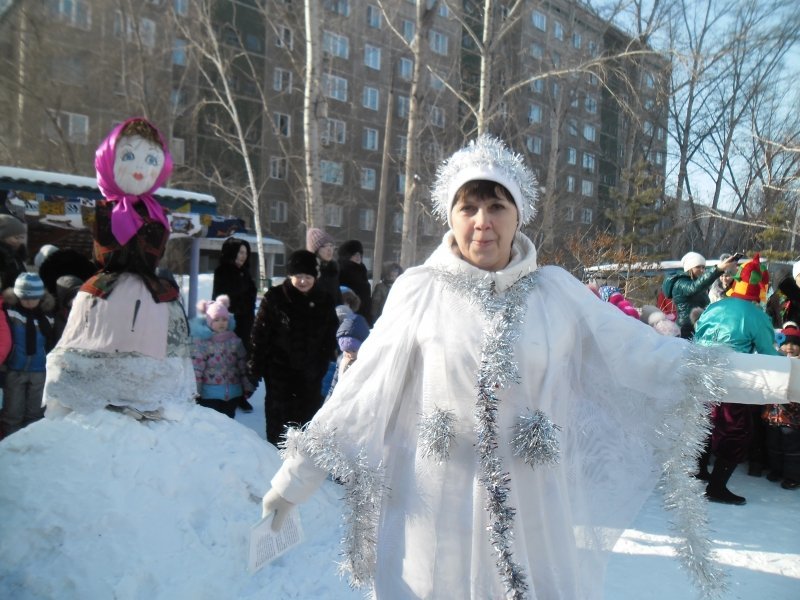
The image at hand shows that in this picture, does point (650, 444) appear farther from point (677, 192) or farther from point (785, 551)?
point (677, 192)

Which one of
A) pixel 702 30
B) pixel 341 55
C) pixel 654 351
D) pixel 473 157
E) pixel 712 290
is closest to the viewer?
pixel 654 351

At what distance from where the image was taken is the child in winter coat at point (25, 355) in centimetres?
475

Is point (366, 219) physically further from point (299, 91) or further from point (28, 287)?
point (28, 287)

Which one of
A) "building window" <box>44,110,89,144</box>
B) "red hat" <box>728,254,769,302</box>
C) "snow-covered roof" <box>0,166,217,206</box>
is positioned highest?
"building window" <box>44,110,89,144</box>

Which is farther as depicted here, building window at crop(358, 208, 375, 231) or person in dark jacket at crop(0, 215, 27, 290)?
building window at crop(358, 208, 375, 231)

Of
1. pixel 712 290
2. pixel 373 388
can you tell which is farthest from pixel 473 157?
pixel 712 290

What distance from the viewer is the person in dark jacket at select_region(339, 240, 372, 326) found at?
7.83 m

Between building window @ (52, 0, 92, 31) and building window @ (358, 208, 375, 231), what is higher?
building window @ (52, 0, 92, 31)

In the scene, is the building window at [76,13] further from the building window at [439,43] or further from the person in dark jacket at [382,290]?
the building window at [439,43]

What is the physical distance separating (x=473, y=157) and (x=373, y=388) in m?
0.83

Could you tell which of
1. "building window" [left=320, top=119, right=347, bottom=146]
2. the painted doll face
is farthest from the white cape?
"building window" [left=320, top=119, right=347, bottom=146]

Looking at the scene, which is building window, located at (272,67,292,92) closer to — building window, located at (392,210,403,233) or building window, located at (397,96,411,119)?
building window, located at (397,96,411,119)

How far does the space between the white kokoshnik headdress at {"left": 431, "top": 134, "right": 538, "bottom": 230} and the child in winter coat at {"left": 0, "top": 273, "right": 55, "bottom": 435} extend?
4.26 metres

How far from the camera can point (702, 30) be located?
2053cm
